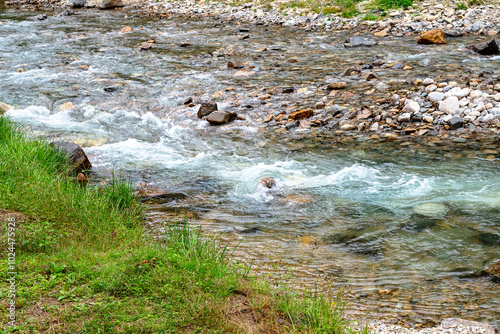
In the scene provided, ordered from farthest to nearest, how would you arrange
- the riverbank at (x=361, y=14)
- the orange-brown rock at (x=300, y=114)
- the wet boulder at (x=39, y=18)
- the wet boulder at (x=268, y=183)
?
1. the wet boulder at (x=39, y=18)
2. the riverbank at (x=361, y=14)
3. the orange-brown rock at (x=300, y=114)
4. the wet boulder at (x=268, y=183)

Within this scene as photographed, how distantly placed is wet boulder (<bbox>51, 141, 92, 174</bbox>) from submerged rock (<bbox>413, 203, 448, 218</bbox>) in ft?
16.3

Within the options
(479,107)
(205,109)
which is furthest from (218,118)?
(479,107)

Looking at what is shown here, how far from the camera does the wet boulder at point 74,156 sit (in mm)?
7027

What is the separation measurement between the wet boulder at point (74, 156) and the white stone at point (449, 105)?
6797mm

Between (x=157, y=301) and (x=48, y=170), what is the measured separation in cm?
346

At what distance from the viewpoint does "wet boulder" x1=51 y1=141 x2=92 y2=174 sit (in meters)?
7.03

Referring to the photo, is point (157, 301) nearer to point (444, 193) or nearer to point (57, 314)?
point (57, 314)

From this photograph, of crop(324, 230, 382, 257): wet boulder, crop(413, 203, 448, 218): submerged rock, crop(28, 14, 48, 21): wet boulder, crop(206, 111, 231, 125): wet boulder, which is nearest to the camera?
crop(324, 230, 382, 257): wet boulder

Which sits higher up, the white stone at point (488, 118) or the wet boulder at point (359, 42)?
the wet boulder at point (359, 42)

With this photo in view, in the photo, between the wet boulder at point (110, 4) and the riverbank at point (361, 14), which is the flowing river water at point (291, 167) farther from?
the wet boulder at point (110, 4)

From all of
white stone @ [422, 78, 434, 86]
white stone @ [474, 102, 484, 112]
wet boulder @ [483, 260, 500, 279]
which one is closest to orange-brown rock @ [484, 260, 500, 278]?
wet boulder @ [483, 260, 500, 279]

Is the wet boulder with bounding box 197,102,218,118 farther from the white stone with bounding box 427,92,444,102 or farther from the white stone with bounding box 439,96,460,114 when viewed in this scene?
the white stone with bounding box 439,96,460,114

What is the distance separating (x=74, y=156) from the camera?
7.23 meters

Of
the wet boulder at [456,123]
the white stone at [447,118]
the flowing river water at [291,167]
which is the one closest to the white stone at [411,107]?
the white stone at [447,118]
